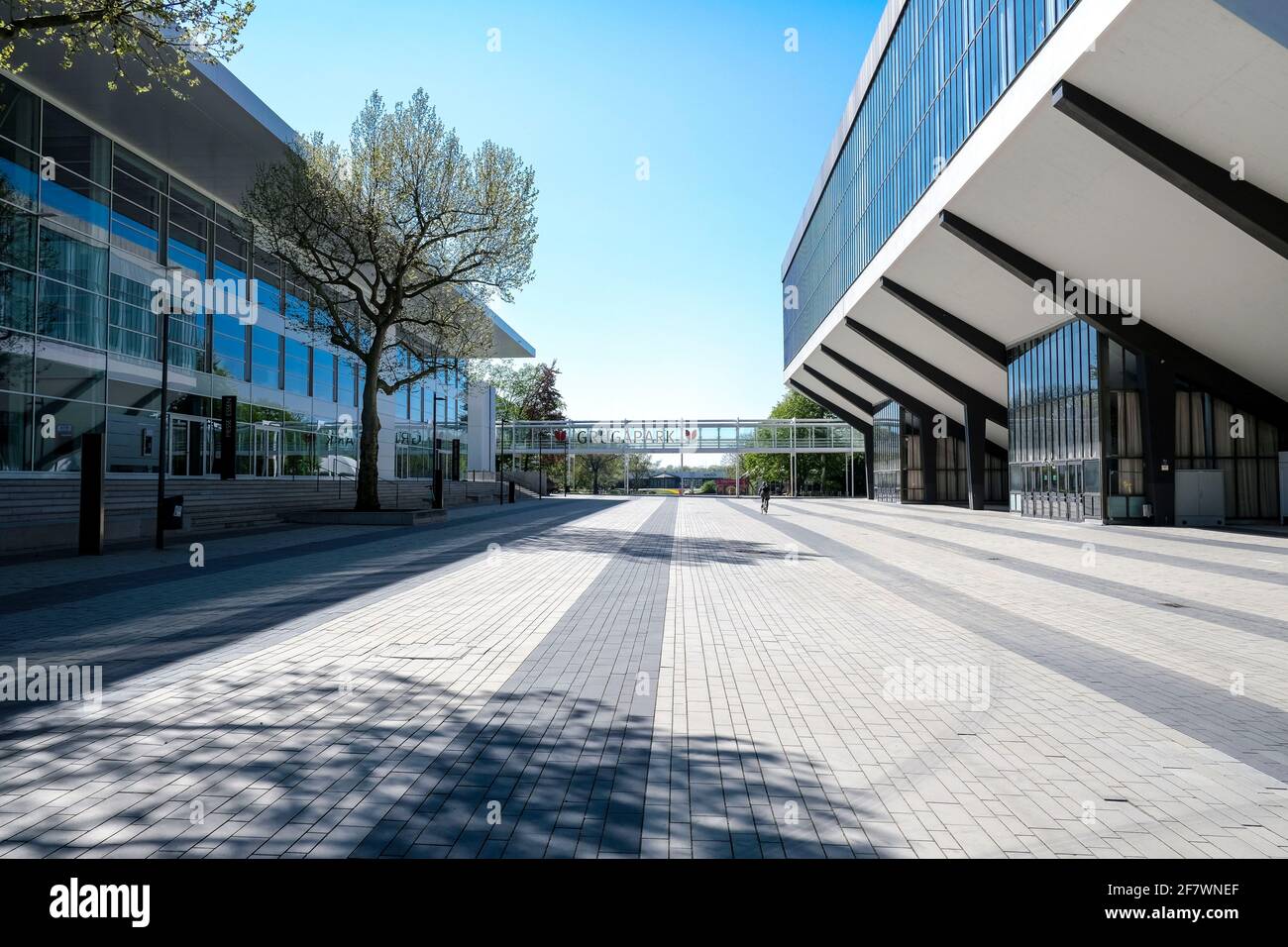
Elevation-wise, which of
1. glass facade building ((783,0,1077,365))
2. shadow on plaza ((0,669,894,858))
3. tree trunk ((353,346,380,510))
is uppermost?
glass facade building ((783,0,1077,365))

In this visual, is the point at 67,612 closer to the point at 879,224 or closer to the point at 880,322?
the point at 879,224

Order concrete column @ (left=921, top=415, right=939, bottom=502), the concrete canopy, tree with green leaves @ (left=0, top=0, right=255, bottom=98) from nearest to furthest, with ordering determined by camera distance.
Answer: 1. tree with green leaves @ (left=0, top=0, right=255, bottom=98)
2. the concrete canopy
3. concrete column @ (left=921, top=415, right=939, bottom=502)

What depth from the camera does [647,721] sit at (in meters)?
5.31

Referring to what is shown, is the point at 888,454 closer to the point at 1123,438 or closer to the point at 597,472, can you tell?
the point at 1123,438

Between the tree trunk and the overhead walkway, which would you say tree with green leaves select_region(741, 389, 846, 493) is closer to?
the overhead walkway

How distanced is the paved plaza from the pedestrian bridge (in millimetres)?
61288

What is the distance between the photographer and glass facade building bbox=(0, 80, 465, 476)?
19781 millimetres

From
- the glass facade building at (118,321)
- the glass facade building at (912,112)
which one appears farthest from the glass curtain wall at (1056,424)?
the glass facade building at (118,321)

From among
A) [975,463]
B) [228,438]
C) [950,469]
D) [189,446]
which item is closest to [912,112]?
[975,463]

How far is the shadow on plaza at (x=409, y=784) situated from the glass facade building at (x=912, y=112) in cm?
1995
